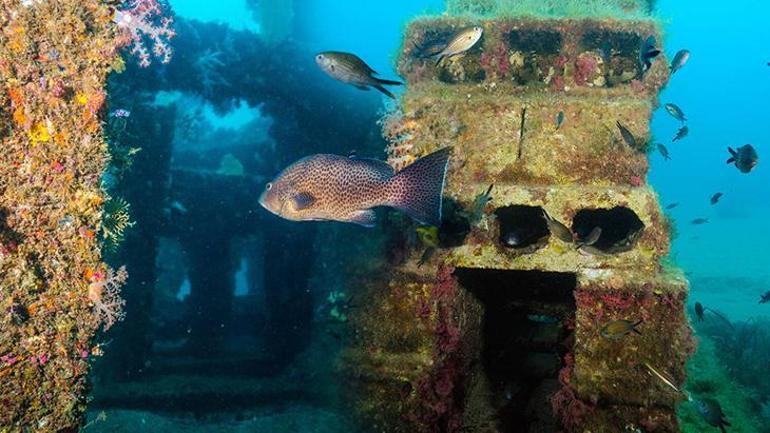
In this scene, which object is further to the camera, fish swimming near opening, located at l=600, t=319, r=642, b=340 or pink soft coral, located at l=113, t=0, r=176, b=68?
pink soft coral, located at l=113, t=0, r=176, b=68

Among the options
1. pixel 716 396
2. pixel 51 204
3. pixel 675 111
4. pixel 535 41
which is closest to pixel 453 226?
pixel 535 41

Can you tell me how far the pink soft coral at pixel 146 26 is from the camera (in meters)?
7.38

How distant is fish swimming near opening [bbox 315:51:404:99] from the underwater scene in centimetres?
Answer: 3

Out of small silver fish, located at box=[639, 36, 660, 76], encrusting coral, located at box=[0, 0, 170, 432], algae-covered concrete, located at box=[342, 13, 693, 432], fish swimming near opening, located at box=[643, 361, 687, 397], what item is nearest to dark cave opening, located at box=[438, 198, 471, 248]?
algae-covered concrete, located at box=[342, 13, 693, 432]

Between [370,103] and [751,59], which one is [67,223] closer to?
[370,103]

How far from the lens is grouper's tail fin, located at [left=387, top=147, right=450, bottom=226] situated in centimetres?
341

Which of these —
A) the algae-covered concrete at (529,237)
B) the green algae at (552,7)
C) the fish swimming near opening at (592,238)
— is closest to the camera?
the algae-covered concrete at (529,237)

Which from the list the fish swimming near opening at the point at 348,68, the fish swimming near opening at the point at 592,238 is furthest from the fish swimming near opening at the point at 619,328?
the fish swimming near opening at the point at 348,68

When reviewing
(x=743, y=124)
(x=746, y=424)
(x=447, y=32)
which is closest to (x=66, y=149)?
(x=447, y=32)

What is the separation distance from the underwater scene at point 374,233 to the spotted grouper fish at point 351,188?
0.06 ft

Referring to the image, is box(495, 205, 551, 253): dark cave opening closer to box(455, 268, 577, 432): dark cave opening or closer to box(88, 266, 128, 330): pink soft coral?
box(455, 268, 577, 432): dark cave opening

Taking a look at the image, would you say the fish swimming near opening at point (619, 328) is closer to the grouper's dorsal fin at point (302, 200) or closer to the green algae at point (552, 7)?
the grouper's dorsal fin at point (302, 200)

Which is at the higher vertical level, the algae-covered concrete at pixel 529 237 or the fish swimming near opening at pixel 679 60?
the fish swimming near opening at pixel 679 60

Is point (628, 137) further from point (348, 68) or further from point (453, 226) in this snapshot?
point (348, 68)
